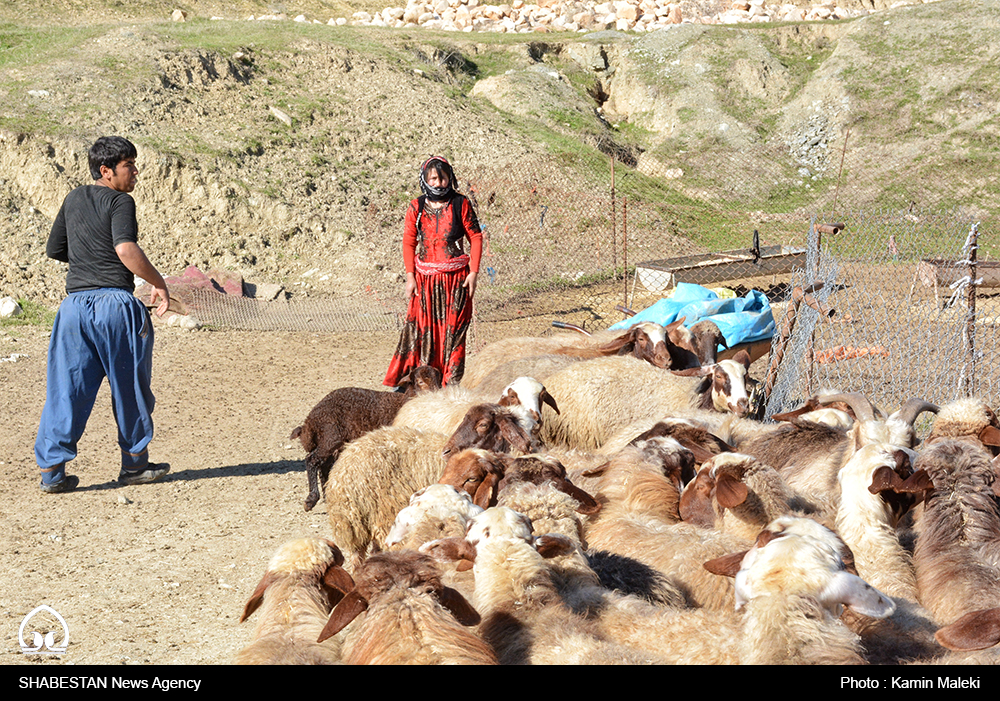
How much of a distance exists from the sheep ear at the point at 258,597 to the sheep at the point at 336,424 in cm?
221

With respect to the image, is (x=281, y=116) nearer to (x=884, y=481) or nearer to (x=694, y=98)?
(x=694, y=98)

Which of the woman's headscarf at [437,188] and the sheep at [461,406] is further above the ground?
the woman's headscarf at [437,188]

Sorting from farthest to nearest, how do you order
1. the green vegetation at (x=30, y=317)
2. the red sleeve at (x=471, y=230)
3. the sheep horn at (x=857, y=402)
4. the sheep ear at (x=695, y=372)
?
the green vegetation at (x=30, y=317) < the red sleeve at (x=471, y=230) < the sheep ear at (x=695, y=372) < the sheep horn at (x=857, y=402)

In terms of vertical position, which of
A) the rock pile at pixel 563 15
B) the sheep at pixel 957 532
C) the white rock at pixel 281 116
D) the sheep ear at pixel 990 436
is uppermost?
the rock pile at pixel 563 15

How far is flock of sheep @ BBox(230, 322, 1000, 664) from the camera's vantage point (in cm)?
265

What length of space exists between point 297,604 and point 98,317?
11.0 ft

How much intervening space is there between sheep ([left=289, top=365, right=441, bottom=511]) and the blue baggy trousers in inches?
44.5

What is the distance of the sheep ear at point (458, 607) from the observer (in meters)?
2.65

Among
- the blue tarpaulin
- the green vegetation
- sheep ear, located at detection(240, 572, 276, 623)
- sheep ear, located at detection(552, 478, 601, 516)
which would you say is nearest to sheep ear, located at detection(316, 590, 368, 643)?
sheep ear, located at detection(240, 572, 276, 623)

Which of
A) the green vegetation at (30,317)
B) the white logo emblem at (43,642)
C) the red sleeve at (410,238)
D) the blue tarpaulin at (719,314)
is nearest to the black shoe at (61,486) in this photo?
the white logo emblem at (43,642)

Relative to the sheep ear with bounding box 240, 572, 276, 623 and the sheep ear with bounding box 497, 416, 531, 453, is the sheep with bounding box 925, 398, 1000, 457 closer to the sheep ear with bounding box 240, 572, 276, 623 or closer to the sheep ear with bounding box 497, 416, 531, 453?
A: the sheep ear with bounding box 497, 416, 531, 453

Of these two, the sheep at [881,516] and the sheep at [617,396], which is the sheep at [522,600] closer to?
the sheep at [881,516]

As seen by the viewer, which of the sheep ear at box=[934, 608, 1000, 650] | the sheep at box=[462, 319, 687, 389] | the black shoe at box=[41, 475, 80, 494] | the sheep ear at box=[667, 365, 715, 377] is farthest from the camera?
the sheep at box=[462, 319, 687, 389]

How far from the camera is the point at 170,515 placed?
5.48 m
